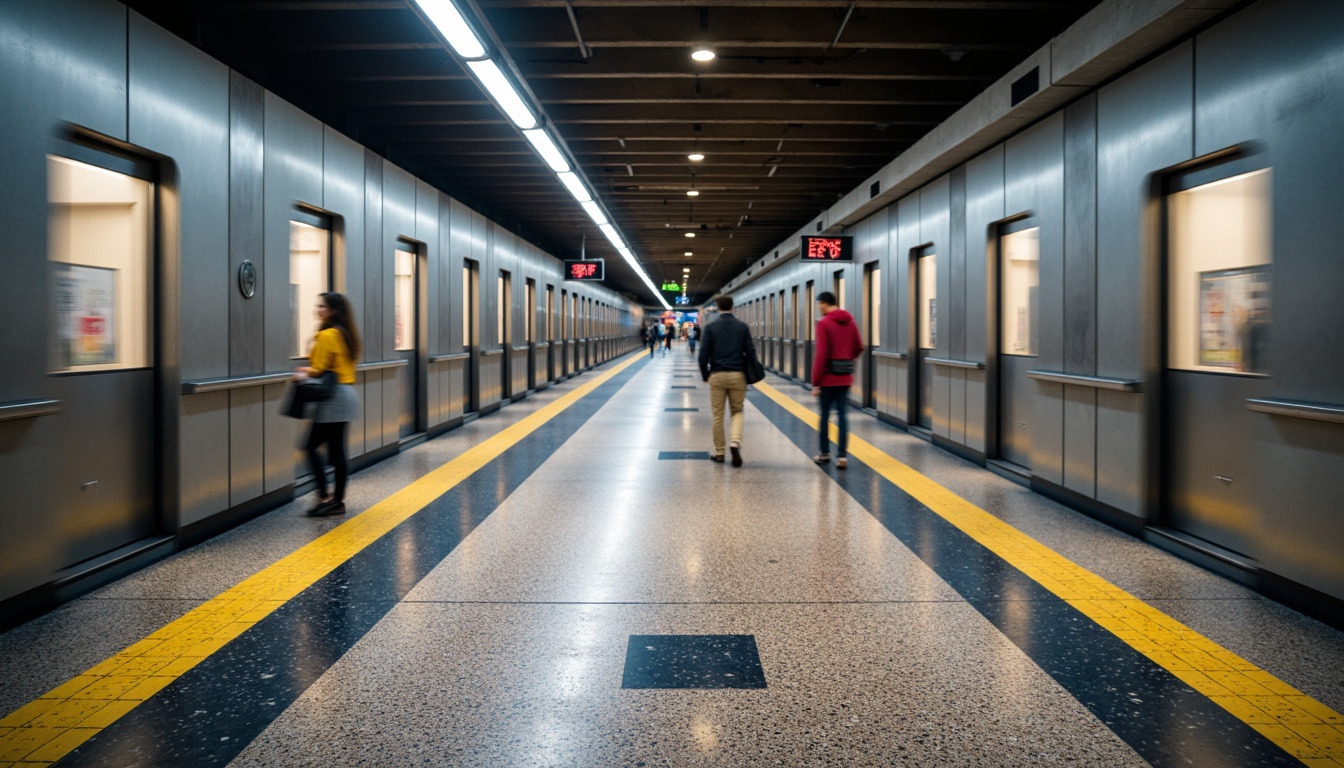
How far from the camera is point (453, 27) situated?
16.0 ft

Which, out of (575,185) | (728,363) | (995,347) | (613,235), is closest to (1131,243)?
(995,347)

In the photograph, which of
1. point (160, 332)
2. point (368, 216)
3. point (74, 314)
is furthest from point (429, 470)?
point (74, 314)

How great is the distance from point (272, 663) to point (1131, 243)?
204 inches

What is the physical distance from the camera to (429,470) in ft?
25.1

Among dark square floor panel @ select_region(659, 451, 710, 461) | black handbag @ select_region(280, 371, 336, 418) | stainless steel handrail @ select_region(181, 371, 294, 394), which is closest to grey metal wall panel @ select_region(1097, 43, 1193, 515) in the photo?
dark square floor panel @ select_region(659, 451, 710, 461)

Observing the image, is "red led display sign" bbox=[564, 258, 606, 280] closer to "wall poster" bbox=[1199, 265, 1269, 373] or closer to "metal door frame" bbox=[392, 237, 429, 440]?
"metal door frame" bbox=[392, 237, 429, 440]

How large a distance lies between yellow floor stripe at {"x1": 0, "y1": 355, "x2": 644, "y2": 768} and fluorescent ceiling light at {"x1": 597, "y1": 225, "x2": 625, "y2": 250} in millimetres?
10281

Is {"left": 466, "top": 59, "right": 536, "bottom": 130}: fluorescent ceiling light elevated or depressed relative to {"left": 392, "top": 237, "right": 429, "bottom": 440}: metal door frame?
elevated

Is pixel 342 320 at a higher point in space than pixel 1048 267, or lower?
lower

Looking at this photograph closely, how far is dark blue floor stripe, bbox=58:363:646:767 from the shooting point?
2.55m

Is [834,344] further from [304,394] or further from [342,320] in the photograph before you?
[304,394]

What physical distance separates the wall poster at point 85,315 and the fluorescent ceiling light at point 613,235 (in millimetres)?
11031

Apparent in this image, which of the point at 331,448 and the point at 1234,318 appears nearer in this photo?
the point at 1234,318

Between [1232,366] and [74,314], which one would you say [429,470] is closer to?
[74,314]
